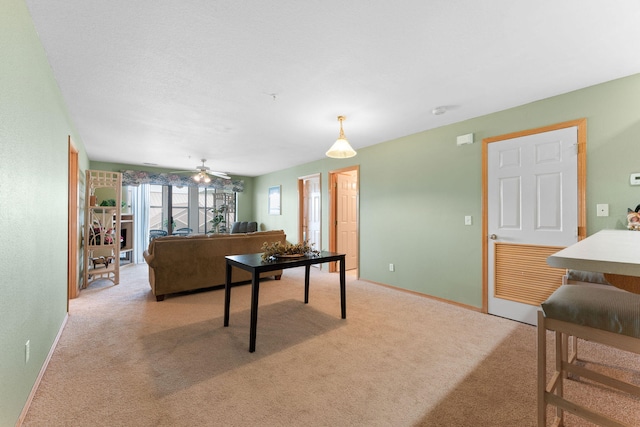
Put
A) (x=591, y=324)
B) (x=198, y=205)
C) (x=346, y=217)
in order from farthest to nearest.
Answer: (x=198, y=205)
(x=346, y=217)
(x=591, y=324)

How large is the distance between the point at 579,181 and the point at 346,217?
3.62 metres

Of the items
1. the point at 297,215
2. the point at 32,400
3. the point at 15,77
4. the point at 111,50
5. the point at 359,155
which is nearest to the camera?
the point at 15,77

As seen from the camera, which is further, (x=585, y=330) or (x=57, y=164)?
(x=57, y=164)

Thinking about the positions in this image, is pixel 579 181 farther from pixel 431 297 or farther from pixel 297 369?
pixel 297 369

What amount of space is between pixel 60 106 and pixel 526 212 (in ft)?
15.8

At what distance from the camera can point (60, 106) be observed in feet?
8.57

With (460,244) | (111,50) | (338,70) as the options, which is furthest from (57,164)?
(460,244)

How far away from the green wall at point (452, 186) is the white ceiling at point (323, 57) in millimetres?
190

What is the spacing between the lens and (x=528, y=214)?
2916 millimetres

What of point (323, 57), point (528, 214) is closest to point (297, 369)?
point (323, 57)

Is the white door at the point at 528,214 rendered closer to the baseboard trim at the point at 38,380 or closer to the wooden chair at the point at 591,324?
the wooden chair at the point at 591,324

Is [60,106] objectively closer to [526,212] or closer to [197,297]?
[197,297]

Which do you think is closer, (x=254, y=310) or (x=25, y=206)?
(x=25, y=206)

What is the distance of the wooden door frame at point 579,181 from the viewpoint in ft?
8.42
